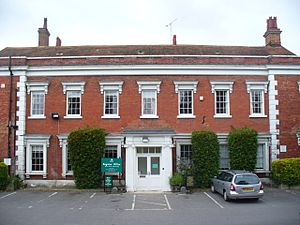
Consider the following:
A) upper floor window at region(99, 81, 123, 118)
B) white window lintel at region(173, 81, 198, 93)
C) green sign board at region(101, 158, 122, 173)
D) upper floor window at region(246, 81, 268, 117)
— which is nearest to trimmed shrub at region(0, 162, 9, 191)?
green sign board at region(101, 158, 122, 173)

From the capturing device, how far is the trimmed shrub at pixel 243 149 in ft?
72.0

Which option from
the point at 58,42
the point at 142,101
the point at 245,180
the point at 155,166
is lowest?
the point at 245,180

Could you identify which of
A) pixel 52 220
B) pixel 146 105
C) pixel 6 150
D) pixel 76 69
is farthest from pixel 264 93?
pixel 6 150

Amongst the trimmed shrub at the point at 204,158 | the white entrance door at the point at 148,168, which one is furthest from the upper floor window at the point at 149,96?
the trimmed shrub at the point at 204,158

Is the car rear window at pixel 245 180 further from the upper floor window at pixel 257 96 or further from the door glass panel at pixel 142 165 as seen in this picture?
the upper floor window at pixel 257 96


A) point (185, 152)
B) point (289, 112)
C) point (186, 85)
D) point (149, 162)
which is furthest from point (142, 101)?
point (289, 112)

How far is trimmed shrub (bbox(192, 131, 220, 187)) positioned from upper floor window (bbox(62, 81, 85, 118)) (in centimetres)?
848

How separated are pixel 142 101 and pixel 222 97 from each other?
18.8 ft

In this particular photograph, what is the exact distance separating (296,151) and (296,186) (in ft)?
9.44

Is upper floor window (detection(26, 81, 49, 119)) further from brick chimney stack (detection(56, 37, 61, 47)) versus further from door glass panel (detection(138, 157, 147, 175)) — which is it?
brick chimney stack (detection(56, 37, 61, 47))

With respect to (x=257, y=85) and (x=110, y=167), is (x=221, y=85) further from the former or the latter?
(x=110, y=167)

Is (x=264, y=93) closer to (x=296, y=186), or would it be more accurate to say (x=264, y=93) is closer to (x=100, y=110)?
(x=296, y=186)

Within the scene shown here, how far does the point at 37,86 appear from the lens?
77.2 ft

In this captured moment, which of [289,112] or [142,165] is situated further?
[289,112]
